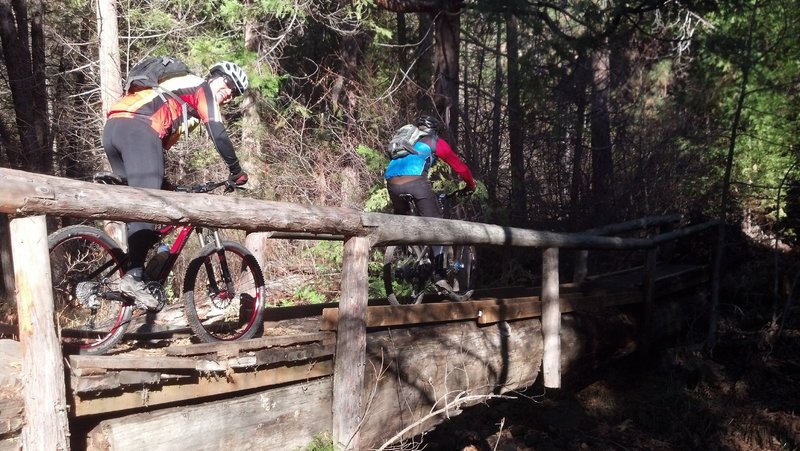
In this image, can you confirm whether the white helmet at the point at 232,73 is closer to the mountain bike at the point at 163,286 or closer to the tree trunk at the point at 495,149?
the mountain bike at the point at 163,286

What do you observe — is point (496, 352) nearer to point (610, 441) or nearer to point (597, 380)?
point (610, 441)

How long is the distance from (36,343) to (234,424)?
1.25 meters

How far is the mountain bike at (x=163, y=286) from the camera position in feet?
12.5

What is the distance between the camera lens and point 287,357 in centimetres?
406

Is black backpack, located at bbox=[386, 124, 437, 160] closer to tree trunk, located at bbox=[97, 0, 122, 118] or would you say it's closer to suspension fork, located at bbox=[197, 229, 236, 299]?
suspension fork, located at bbox=[197, 229, 236, 299]

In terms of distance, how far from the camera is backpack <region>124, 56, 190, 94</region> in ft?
14.0

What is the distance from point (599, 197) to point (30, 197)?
1096 centimetres

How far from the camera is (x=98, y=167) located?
47.4 feet

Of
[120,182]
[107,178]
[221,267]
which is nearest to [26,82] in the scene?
[120,182]

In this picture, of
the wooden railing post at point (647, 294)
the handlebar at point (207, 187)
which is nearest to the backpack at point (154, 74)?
the handlebar at point (207, 187)

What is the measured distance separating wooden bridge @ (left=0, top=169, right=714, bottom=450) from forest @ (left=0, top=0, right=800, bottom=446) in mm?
4324

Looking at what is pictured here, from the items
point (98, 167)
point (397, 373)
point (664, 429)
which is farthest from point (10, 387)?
point (98, 167)

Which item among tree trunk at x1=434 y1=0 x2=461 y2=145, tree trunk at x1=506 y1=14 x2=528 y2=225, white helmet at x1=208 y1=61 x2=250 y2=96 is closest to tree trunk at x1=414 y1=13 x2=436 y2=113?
tree trunk at x1=434 y1=0 x2=461 y2=145

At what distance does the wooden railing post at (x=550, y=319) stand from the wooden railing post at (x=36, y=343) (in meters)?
4.51
